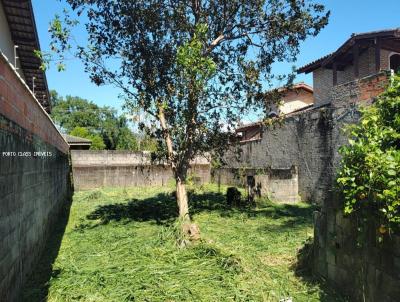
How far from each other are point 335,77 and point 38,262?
1340cm

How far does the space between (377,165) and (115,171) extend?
1861 cm

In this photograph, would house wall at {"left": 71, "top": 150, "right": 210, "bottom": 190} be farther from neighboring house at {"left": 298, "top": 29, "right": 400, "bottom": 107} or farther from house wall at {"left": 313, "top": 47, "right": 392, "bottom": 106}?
neighboring house at {"left": 298, "top": 29, "right": 400, "bottom": 107}

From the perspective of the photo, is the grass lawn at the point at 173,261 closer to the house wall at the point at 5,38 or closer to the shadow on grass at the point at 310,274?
the shadow on grass at the point at 310,274

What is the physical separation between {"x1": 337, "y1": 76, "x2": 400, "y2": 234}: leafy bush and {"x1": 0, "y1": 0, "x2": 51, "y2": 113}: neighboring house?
6748 mm

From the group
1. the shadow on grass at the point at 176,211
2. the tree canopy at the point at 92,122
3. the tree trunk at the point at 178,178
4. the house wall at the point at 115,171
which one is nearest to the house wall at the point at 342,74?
the shadow on grass at the point at 176,211

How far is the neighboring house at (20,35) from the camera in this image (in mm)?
9547

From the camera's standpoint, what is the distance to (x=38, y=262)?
21.6 feet

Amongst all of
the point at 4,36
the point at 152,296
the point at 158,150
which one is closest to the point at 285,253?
the point at 152,296

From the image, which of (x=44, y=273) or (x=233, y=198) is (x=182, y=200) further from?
(x=233, y=198)

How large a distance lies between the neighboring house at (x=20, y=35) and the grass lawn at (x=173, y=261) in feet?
13.6

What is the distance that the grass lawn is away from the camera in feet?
17.1

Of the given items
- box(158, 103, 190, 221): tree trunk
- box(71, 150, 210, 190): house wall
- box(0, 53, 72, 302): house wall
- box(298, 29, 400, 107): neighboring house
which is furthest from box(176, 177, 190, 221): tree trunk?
box(71, 150, 210, 190): house wall

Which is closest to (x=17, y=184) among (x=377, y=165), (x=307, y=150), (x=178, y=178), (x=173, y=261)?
(x=173, y=261)

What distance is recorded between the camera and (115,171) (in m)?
21.4
